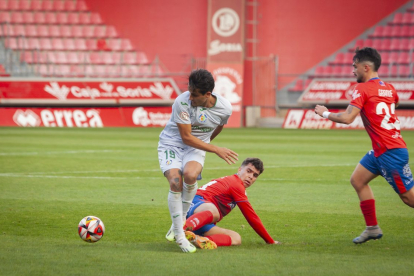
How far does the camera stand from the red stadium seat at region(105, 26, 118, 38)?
32.7 m

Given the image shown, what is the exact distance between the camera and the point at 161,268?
4.85m

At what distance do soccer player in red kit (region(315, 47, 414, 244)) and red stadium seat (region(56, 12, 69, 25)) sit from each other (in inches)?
1143

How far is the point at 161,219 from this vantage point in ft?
24.1

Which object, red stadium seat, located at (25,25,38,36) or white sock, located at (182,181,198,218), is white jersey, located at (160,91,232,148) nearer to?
white sock, located at (182,181,198,218)

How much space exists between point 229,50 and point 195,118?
77.3 ft

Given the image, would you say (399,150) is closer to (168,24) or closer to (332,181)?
(332,181)

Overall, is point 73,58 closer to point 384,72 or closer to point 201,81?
point 384,72

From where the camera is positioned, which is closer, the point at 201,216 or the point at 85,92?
the point at 201,216

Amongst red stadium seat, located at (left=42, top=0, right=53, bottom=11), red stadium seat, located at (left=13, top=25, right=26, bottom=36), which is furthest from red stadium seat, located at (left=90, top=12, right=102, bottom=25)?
red stadium seat, located at (left=13, top=25, right=26, bottom=36)

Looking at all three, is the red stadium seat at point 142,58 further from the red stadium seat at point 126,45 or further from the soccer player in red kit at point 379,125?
the soccer player in red kit at point 379,125

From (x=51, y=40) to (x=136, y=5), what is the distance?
188 inches

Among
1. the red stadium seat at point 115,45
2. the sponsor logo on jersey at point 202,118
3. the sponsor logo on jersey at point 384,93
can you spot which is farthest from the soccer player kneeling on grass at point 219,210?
the red stadium seat at point 115,45

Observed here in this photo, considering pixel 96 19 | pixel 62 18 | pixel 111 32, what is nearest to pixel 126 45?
A: pixel 111 32

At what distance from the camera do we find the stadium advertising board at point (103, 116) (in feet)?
90.8
